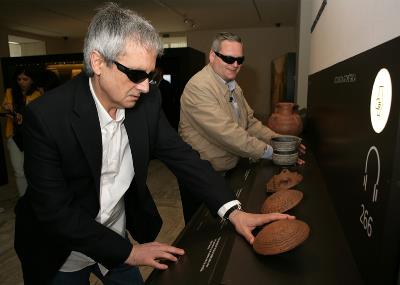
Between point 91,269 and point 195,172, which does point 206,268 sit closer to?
point 195,172

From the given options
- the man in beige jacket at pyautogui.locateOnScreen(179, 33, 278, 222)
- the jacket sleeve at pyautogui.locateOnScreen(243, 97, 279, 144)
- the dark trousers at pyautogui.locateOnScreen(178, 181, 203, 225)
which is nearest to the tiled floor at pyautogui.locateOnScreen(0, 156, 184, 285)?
the dark trousers at pyautogui.locateOnScreen(178, 181, 203, 225)

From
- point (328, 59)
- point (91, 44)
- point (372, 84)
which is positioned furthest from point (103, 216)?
point (328, 59)

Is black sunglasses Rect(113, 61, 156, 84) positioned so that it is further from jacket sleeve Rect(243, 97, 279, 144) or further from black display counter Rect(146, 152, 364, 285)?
jacket sleeve Rect(243, 97, 279, 144)

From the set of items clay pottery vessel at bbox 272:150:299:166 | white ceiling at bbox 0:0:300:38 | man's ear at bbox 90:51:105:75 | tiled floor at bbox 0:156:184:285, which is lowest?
tiled floor at bbox 0:156:184:285

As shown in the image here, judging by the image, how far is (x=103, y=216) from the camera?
1.08m

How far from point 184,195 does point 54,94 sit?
3.64ft

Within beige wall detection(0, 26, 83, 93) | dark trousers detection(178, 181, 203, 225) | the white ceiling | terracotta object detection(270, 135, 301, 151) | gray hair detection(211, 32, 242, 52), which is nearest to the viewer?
terracotta object detection(270, 135, 301, 151)

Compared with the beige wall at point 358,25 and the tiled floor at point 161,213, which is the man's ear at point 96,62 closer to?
the beige wall at point 358,25

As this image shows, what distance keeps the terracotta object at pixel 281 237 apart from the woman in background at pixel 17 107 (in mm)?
2970

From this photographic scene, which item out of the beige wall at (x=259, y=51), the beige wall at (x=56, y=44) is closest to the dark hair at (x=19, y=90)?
the beige wall at (x=56, y=44)

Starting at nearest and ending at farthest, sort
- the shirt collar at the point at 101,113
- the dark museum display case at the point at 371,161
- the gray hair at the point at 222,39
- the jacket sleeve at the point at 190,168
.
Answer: the dark museum display case at the point at 371,161, the shirt collar at the point at 101,113, the jacket sleeve at the point at 190,168, the gray hair at the point at 222,39

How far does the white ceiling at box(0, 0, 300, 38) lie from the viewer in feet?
15.5

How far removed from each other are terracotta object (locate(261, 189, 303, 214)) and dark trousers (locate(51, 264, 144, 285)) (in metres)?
0.57

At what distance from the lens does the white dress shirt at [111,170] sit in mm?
1020
